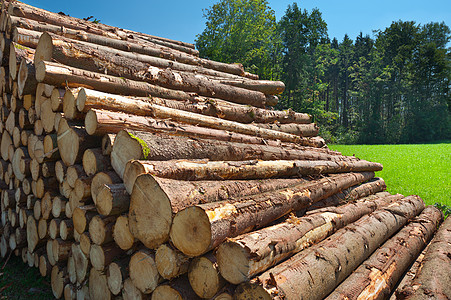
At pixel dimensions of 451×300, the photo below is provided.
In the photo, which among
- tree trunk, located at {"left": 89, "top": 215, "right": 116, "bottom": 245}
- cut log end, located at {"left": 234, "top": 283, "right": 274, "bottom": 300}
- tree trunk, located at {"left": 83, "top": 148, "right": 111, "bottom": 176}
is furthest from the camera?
tree trunk, located at {"left": 83, "top": 148, "right": 111, "bottom": 176}

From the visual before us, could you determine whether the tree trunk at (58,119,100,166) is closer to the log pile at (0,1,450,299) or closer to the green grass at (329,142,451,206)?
the log pile at (0,1,450,299)

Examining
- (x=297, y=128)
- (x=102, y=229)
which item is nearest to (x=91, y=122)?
(x=102, y=229)

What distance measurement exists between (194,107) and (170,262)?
11.9 ft

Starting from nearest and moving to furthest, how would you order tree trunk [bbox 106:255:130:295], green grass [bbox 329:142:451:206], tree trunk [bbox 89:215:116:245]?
1. tree trunk [bbox 106:255:130:295]
2. tree trunk [bbox 89:215:116:245]
3. green grass [bbox 329:142:451:206]

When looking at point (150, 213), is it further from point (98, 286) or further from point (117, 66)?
point (117, 66)

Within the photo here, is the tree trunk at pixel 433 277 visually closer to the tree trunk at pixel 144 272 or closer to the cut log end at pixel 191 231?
the cut log end at pixel 191 231

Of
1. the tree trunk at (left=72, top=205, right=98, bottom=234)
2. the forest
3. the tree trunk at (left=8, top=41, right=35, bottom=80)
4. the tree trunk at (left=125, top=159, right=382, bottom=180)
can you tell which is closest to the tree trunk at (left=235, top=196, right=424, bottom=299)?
the tree trunk at (left=125, top=159, right=382, bottom=180)

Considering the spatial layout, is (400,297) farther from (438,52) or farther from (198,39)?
(438,52)

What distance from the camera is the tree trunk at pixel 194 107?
3.53m

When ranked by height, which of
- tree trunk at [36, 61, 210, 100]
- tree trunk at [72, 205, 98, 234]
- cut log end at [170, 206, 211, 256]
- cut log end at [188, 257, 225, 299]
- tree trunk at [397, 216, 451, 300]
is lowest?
tree trunk at [397, 216, 451, 300]

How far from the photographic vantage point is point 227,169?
10.9 ft

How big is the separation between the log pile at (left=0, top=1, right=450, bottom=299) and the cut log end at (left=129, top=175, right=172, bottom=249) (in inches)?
0.5

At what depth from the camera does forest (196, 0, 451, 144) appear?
3086 cm

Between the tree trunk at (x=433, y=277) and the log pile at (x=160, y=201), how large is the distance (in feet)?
0.08
